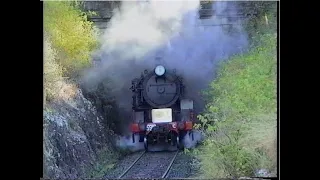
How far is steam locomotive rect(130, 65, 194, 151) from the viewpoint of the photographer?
3.74 m

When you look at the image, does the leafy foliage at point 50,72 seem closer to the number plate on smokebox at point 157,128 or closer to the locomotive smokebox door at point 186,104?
the number plate on smokebox at point 157,128

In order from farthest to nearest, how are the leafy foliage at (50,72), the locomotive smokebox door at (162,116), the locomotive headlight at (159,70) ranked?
1. the locomotive smokebox door at (162,116)
2. the locomotive headlight at (159,70)
3. the leafy foliage at (50,72)

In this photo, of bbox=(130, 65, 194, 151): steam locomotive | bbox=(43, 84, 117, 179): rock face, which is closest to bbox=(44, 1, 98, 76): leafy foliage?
bbox=(43, 84, 117, 179): rock face

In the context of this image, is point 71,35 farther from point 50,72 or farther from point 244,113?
point 244,113

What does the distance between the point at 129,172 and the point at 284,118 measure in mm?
1366

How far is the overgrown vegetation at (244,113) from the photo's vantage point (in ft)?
11.9

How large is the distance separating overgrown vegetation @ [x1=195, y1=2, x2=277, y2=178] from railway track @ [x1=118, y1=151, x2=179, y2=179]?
0.90ft

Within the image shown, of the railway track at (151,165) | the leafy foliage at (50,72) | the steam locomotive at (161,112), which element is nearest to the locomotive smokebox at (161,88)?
the steam locomotive at (161,112)

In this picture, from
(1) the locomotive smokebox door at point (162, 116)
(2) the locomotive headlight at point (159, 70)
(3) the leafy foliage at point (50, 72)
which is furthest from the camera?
(1) the locomotive smokebox door at point (162, 116)

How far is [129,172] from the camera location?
12.3ft

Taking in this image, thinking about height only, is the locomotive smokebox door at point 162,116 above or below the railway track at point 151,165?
above

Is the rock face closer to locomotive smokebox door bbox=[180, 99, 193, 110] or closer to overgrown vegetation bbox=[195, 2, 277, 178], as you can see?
locomotive smokebox door bbox=[180, 99, 193, 110]
